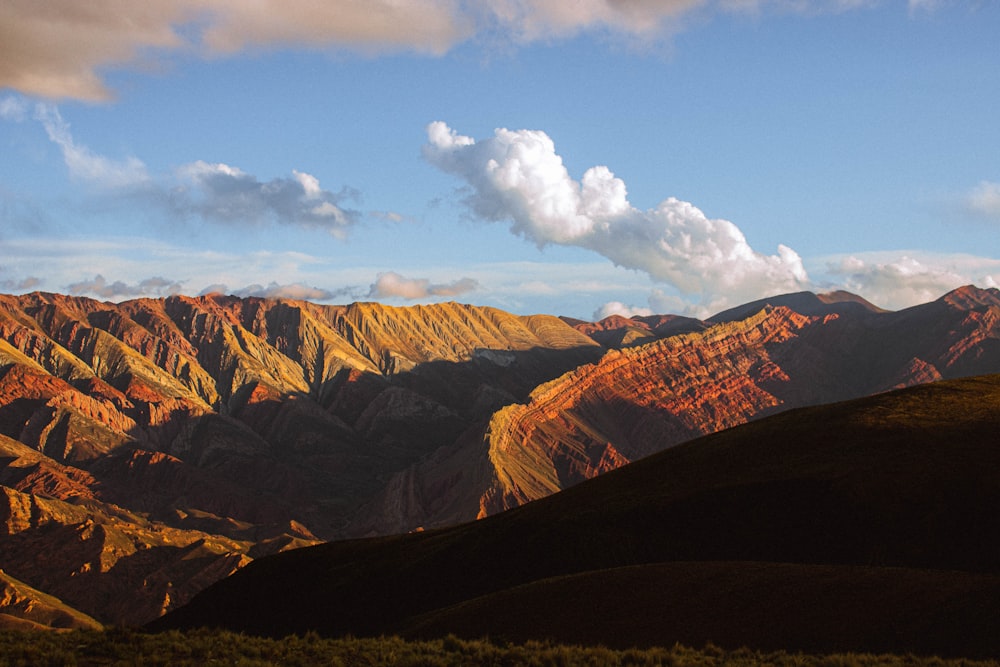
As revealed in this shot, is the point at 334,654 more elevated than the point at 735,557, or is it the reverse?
the point at 334,654

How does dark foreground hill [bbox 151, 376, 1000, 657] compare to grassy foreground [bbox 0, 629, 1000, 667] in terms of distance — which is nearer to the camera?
grassy foreground [bbox 0, 629, 1000, 667]

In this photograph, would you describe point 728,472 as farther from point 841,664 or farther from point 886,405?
point 841,664

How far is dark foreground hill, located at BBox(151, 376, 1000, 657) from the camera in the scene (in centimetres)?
4009

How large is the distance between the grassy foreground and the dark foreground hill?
16.8 feet

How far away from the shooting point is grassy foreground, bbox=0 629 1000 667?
101ft

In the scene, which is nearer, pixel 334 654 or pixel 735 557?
pixel 334 654

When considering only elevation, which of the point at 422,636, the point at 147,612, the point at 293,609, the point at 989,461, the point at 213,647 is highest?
the point at 989,461

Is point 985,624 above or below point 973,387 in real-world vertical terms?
below

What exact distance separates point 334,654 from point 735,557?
32212 mm

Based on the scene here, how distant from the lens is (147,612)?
6969 inches

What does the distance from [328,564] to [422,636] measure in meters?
30.6

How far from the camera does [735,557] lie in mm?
57781

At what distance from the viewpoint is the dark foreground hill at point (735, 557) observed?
40094 mm

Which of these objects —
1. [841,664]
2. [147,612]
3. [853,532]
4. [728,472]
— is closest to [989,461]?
[853,532]
